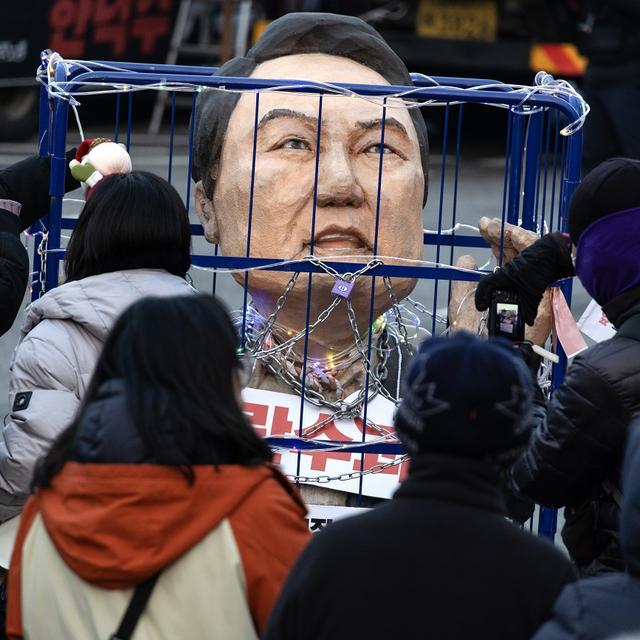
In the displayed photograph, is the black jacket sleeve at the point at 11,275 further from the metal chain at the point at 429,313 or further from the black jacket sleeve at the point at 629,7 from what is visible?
the black jacket sleeve at the point at 629,7

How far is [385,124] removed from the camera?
14.6ft

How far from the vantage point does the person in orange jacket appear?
246 centimetres

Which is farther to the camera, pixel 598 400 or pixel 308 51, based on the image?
pixel 308 51

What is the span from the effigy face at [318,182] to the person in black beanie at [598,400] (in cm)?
120

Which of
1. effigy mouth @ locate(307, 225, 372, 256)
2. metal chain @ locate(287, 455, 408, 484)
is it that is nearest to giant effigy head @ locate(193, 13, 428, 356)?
effigy mouth @ locate(307, 225, 372, 256)

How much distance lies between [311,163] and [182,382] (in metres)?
2.00

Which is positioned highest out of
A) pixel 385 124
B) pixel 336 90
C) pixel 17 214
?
pixel 336 90

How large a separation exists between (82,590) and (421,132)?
2.56m

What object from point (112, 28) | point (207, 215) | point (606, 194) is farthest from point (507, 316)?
point (112, 28)

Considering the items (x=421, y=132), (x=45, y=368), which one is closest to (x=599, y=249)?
(x=45, y=368)

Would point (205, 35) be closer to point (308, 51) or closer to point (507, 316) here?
point (308, 51)

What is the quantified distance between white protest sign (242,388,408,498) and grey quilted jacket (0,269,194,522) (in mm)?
1025

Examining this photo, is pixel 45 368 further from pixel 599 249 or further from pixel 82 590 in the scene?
pixel 599 249

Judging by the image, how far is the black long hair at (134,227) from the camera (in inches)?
131
